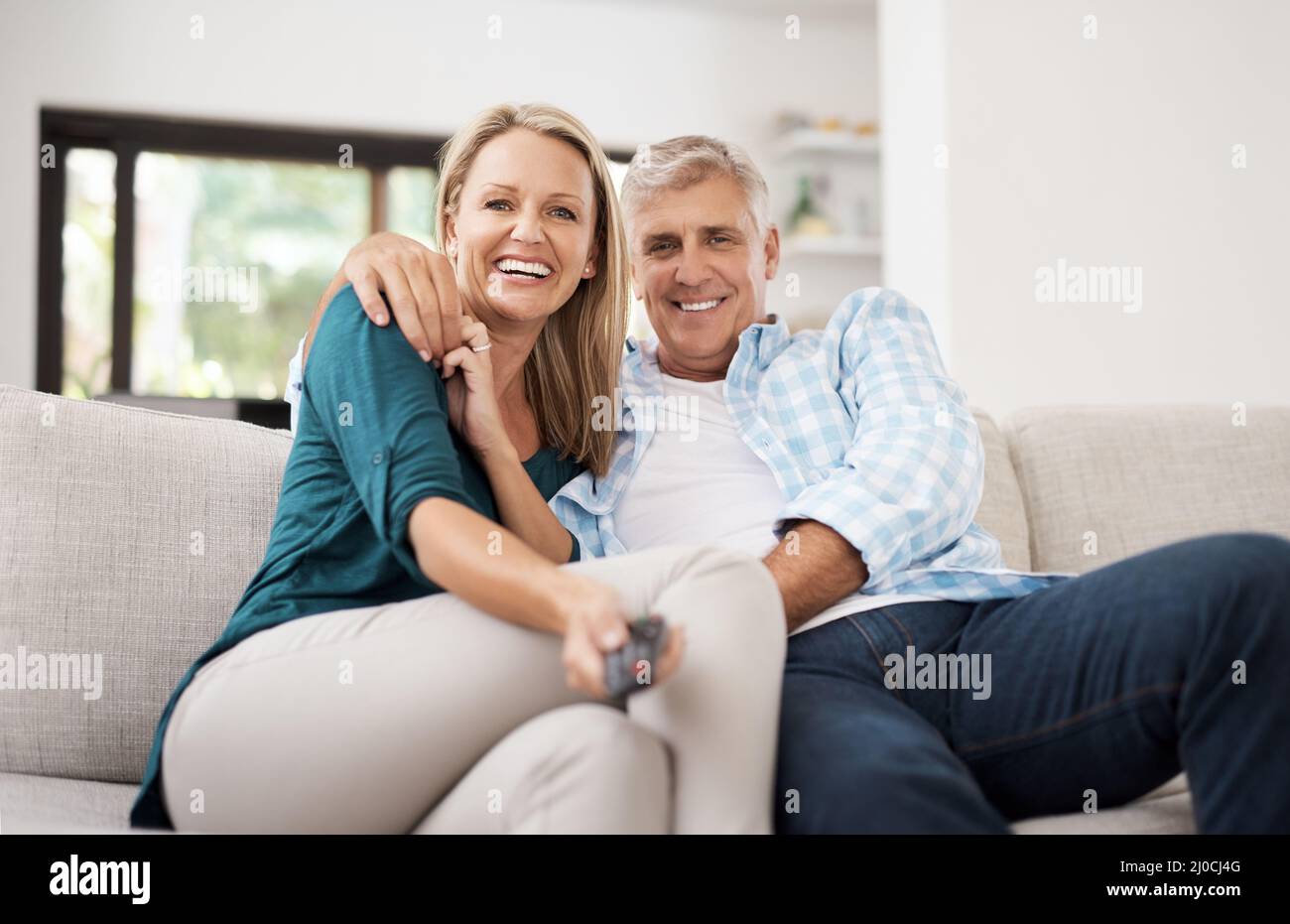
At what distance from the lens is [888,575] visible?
1385 millimetres

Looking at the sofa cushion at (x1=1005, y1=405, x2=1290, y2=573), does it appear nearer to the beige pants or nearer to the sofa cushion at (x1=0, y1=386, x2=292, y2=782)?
the beige pants

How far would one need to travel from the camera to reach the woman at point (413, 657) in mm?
958

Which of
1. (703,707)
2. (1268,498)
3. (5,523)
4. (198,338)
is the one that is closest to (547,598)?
(703,707)

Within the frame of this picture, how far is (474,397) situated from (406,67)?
3.87m

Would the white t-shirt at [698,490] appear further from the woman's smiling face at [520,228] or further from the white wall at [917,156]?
the white wall at [917,156]

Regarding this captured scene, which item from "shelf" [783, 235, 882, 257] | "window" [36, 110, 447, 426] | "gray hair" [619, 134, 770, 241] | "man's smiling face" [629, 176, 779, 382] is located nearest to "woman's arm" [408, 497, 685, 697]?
"man's smiling face" [629, 176, 779, 382]

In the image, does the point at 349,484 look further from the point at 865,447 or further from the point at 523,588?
the point at 865,447

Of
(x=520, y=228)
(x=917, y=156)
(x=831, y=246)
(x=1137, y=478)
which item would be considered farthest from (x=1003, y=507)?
(x=831, y=246)

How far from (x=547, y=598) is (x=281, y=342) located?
13.9ft

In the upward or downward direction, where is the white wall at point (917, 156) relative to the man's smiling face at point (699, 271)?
upward

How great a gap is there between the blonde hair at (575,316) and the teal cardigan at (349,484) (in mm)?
332

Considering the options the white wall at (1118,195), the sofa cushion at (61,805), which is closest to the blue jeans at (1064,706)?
the sofa cushion at (61,805)

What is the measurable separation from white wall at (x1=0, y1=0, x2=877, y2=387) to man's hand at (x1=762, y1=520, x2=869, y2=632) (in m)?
3.88

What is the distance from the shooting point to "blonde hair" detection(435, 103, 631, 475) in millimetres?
1513
